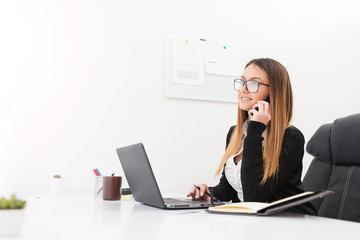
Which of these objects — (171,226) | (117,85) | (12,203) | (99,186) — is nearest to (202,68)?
(117,85)

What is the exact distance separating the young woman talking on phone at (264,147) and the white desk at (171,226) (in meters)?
0.28

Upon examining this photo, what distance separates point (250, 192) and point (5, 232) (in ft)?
2.74

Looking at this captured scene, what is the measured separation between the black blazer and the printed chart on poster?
980mm

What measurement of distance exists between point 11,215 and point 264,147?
3.21 ft

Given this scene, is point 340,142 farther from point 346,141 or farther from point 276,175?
point 276,175

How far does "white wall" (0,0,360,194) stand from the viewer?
1.88 meters

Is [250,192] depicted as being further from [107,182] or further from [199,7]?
[199,7]

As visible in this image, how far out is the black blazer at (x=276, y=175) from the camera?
3.96 ft

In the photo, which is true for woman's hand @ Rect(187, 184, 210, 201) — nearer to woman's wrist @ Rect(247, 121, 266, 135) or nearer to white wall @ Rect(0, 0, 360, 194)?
woman's wrist @ Rect(247, 121, 266, 135)

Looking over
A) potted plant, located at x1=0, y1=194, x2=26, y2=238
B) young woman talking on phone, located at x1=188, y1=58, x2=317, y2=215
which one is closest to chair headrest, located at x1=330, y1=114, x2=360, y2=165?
young woman talking on phone, located at x1=188, y1=58, x2=317, y2=215

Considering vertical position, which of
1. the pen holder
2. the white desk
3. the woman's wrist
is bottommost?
the pen holder

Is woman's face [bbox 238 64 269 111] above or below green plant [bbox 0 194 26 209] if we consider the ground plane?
above

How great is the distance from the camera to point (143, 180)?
107 centimetres

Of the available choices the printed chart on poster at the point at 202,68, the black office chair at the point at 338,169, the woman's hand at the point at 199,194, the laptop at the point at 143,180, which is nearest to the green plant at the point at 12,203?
the laptop at the point at 143,180
